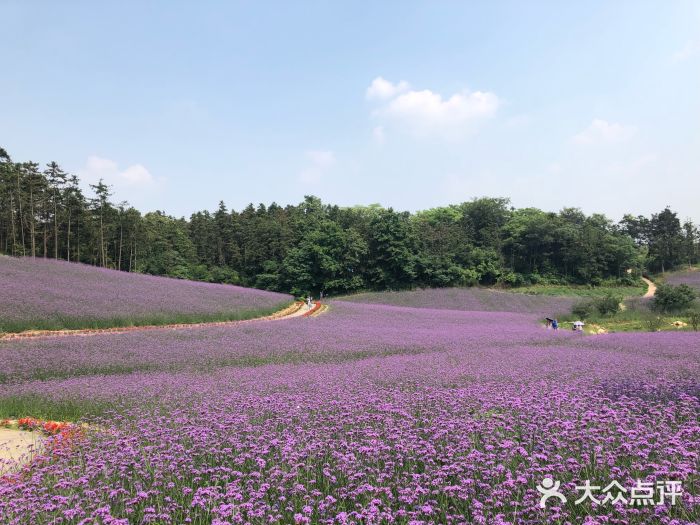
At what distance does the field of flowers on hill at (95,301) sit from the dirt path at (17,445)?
11.7 meters

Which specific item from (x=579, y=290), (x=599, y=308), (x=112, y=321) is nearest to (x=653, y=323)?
(x=599, y=308)

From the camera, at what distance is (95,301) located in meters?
22.5

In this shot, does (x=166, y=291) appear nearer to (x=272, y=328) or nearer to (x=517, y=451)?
(x=272, y=328)

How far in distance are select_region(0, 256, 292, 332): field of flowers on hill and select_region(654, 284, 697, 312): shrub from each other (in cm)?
2450

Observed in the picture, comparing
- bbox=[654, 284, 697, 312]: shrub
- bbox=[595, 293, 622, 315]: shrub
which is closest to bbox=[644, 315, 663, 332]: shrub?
bbox=[595, 293, 622, 315]: shrub

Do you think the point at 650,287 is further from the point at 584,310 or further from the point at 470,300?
the point at 584,310

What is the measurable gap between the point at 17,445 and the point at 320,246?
52.2 meters

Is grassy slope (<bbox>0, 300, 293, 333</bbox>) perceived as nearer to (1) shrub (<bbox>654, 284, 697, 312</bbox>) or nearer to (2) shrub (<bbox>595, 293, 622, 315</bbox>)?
(2) shrub (<bbox>595, 293, 622, 315</bbox>)

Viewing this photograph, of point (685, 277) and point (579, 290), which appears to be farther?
point (685, 277)

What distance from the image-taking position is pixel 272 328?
20984mm

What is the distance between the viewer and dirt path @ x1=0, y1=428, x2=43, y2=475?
5.99m

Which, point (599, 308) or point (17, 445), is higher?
point (17, 445)

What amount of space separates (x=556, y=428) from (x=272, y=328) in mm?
16561

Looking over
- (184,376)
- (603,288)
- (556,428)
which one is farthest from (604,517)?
(603,288)
